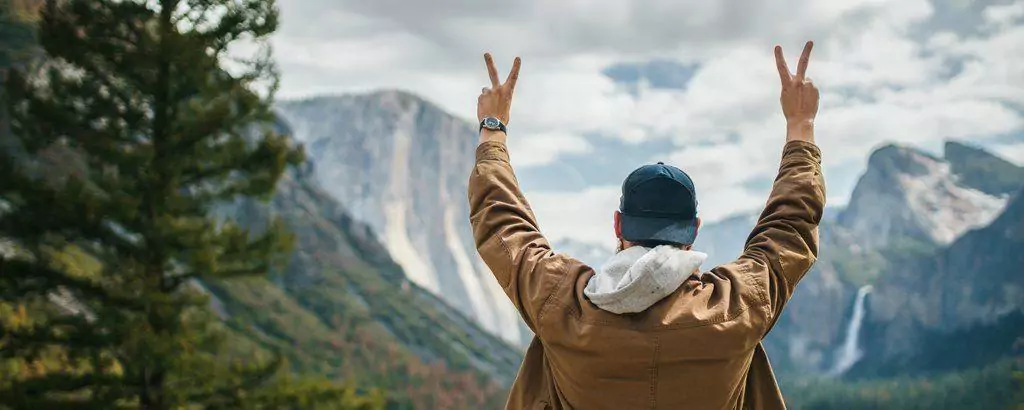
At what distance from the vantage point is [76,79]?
14.9 meters

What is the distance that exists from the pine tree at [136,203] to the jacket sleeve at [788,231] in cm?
1219

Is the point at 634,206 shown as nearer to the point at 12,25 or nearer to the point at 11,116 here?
the point at 11,116

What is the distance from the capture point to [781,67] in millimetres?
4094

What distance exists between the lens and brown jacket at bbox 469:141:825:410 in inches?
127

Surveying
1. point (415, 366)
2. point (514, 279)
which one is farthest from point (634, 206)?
point (415, 366)

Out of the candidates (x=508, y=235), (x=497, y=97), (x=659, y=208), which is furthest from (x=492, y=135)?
(x=659, y=208)

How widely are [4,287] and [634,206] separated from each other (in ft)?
44.8

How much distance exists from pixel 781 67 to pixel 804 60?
0.10 meters

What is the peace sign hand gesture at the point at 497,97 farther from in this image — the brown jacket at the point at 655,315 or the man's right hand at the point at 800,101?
the man's right hand at the point at 800,101

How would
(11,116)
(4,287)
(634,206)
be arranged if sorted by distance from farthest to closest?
(11,116)
(4,287)
(634,206)

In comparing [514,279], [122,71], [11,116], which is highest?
[122,71]

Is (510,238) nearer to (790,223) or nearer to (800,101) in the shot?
(790,223)

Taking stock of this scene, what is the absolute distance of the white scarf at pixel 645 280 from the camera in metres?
3.13

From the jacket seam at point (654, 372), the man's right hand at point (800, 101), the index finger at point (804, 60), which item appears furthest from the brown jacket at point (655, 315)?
the index finger at point (804, 60)
